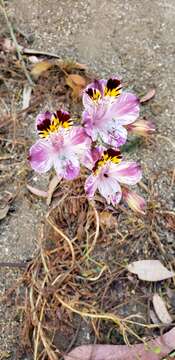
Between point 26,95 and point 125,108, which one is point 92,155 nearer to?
point 125,108

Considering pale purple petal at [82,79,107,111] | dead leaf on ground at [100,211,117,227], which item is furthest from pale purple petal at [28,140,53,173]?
dead leaf on ground at [100,211,117,227]

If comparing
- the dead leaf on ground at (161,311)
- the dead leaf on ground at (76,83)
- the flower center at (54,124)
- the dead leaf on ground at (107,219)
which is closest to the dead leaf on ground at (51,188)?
the dead leaf on ground at (107,219)

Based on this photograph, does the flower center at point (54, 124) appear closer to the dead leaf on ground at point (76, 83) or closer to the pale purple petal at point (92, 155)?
the pale purple petal at point (92, 155)

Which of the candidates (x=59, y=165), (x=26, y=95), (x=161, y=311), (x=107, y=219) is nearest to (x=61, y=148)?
(x=59, y=165)

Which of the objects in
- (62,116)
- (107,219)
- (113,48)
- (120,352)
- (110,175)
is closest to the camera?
(62,116)

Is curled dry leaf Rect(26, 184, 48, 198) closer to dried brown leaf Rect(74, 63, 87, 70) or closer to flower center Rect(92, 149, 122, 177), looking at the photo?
dried brown leaf Rect(74, 63, 87, 70)

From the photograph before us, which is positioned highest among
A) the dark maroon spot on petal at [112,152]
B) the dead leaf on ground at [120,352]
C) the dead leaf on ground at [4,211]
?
the dark maroon spot on petal at [112,152]

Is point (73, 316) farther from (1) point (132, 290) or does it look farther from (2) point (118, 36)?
(2) point (118, 36)
